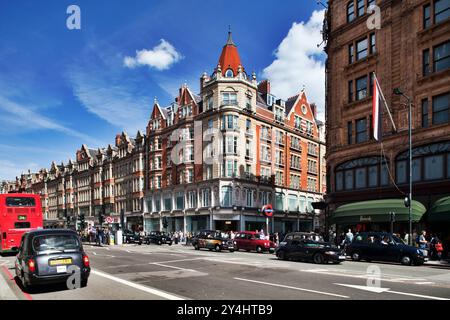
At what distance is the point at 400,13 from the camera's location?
92.7ft

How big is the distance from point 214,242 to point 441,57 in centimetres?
2032

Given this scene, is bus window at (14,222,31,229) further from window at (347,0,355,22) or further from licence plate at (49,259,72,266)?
window at (347,0,355,22)

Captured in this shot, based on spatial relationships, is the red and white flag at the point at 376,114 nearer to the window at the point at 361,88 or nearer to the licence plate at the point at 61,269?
the window at the point at 361,88

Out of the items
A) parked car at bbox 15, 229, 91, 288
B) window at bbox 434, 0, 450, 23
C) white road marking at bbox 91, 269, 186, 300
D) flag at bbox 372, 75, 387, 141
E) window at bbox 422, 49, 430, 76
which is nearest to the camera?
white road marking at bbox 91, 269, 186, 300

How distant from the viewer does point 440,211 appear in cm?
2286

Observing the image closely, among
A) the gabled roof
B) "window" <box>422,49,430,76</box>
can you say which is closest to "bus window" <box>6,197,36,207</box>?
"window" <box>422,49,430,76</box>

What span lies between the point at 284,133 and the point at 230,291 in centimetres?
4844

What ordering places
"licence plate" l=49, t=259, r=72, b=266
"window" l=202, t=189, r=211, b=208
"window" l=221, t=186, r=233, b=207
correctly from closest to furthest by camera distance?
"licence plate" l=49, t=259, r=72, b=266 < "window" l=221, t=186, r=233, b=207 < "window" l=202, t=189, r=211, b=208

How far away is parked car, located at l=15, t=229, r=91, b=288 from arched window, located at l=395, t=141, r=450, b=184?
73.4 ft

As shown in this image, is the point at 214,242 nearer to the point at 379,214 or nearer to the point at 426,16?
the point at 379,214

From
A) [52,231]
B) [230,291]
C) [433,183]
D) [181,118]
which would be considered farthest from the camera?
[181,118]

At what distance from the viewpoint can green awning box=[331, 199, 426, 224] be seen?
24.7 m
